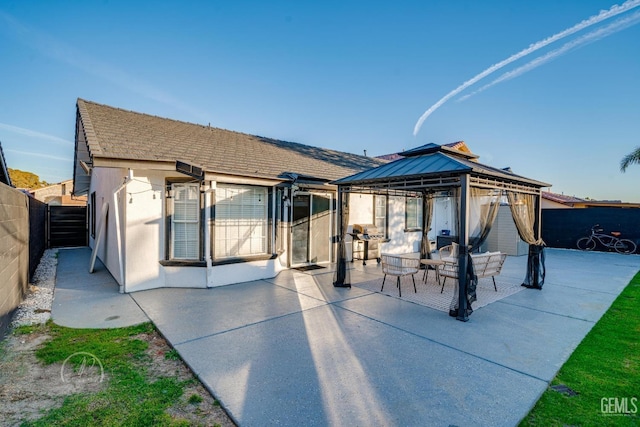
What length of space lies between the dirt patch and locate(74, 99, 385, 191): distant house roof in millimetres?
3385

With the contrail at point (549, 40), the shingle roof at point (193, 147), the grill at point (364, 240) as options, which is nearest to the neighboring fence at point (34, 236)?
the shingle roof at point (193, 147)

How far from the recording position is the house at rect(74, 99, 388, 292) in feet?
21.1

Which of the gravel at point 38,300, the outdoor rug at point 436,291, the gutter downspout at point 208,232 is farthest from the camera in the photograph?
the gutter downspout at point 208,232

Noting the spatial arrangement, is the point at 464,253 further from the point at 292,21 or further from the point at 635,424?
the point at 292,21

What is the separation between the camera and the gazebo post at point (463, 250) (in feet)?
16.9

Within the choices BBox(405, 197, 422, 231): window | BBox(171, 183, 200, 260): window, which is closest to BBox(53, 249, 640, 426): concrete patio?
BBox(171, 183, 200, 260): window

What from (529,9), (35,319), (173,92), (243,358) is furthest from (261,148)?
(529,9)

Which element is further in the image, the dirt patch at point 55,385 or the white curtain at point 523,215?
the white curtain at point 523,215

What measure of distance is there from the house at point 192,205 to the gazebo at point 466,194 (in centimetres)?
197

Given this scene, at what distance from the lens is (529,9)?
824cm

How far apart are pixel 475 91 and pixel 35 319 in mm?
17085

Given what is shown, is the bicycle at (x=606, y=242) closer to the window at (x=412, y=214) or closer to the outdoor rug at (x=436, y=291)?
the window at (x=412, y=214)

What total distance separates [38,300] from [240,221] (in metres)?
4.26

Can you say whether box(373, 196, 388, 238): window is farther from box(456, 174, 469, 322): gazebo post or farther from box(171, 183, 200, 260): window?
box(171, 183, 200, 260): window
